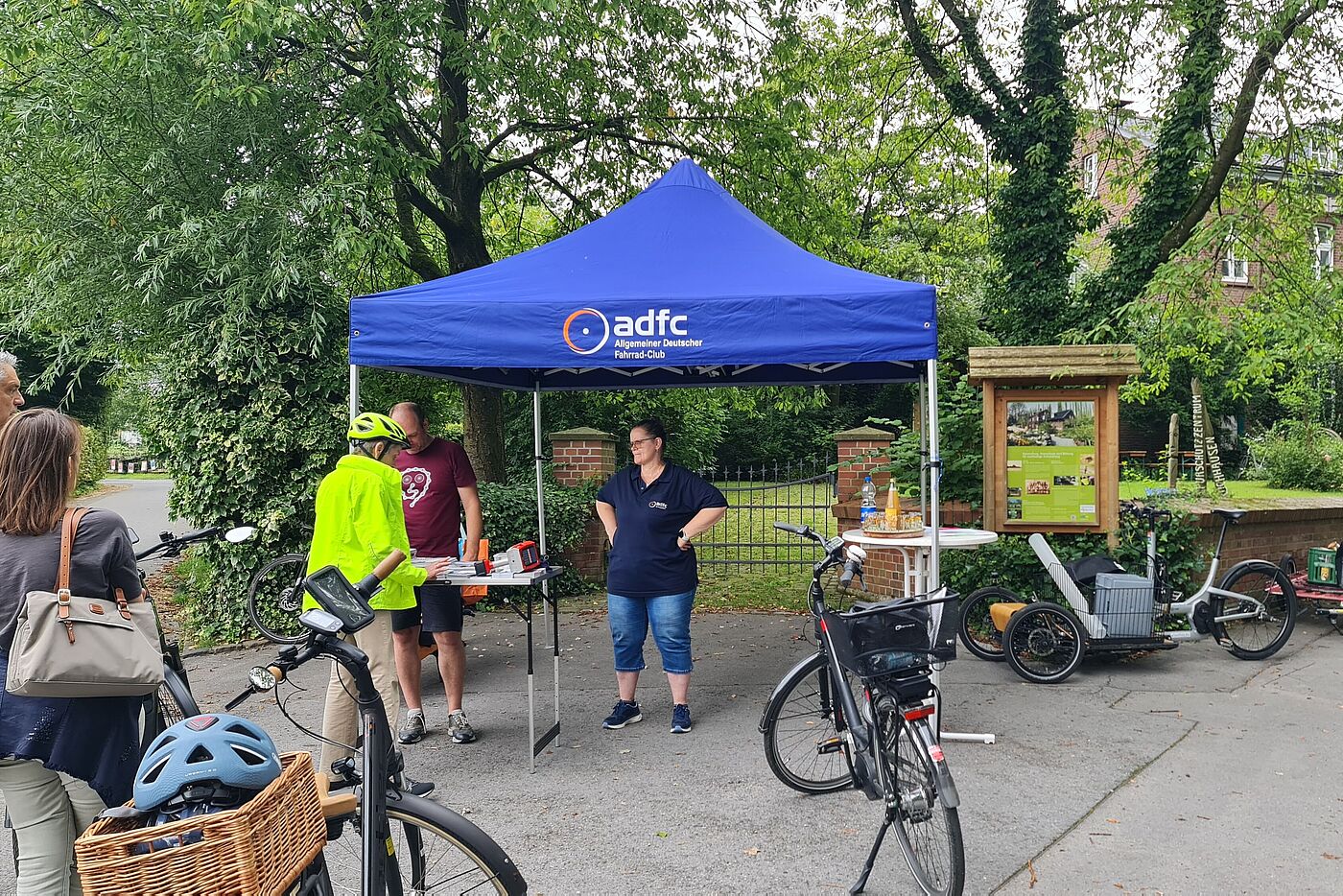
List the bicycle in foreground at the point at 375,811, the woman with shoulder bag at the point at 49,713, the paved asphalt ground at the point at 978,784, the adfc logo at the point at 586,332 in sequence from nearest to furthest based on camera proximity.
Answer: the bicycle in foreground at the point at 375,811 → the woman with shoulder bag at the point at 49,713 → the paved asphalt ground at the point at 978,784 → the adfc logo at the point at 586,332

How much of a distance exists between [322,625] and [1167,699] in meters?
5.43

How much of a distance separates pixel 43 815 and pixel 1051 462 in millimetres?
6327

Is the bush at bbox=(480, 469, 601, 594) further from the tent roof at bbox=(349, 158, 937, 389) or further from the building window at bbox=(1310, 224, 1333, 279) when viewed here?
the building window at bbox=(1310, 224, 1333, 279)

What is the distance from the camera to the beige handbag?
2.39 metres

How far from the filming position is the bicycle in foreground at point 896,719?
10.4 feet

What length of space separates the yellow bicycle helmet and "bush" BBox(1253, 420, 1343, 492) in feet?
61.0

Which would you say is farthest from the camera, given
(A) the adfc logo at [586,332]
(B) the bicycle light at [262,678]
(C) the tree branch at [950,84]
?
(C) the tree branch at [950,84]

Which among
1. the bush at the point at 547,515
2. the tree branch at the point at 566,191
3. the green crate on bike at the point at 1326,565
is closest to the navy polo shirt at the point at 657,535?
the bush at the point at 547,515

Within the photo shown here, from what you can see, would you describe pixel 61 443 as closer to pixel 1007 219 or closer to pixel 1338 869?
pixel 1338 869

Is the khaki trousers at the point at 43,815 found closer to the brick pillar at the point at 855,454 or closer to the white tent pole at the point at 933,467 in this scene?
the white tent pole at the point at 933,467

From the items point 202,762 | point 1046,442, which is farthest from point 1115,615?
point 202,762

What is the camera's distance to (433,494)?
5.25 metres

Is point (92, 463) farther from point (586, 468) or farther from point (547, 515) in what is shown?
point (547, 515)

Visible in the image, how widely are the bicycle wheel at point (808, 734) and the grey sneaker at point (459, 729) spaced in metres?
1.76
